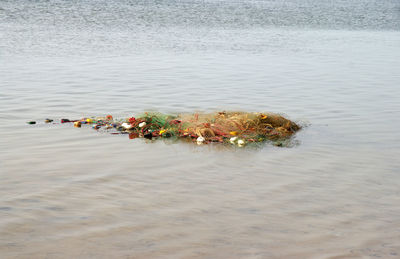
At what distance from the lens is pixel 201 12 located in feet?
111

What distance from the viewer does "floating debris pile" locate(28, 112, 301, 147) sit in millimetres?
7891

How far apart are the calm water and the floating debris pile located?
1.07 feet

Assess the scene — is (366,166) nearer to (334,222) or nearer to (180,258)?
(334,222)

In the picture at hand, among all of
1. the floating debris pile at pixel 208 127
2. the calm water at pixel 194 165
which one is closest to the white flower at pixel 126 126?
the floating debris pile at pixel 208 127

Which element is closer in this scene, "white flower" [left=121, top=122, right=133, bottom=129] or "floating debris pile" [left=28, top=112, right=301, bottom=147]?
"floating debris pile" [left=28, top=112, right=301, bottom=147]

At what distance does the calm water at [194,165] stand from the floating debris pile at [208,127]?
1.07 ft

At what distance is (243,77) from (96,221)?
9.24 meters

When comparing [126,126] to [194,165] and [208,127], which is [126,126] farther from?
[194,165]

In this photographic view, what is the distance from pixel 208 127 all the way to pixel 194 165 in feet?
4.57

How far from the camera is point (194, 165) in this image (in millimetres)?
6699

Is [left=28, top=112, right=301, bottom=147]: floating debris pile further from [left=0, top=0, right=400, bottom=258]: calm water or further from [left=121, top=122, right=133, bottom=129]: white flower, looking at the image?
[left=0, top=0, right=400, bottom=258]: calm water

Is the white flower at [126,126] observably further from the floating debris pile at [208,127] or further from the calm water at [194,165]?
the calm water at [194,165]

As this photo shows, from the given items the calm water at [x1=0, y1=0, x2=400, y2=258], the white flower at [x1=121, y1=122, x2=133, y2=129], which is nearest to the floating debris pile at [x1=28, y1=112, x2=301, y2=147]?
the white flower at [x1=121, y1=122, x2=133, y2=129]

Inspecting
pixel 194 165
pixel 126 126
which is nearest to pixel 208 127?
pixel 126 126
